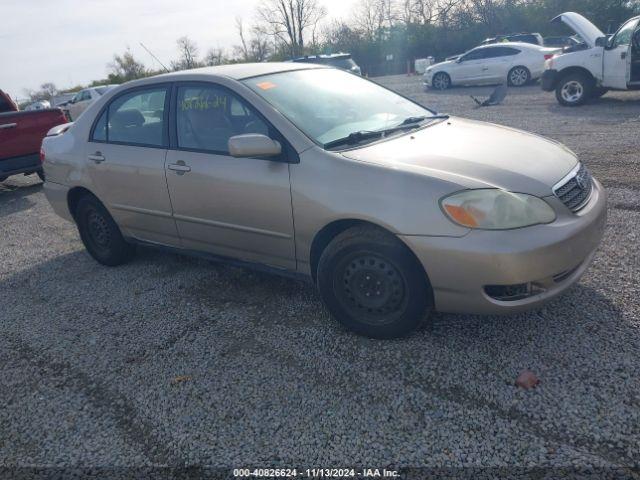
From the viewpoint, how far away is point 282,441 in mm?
2477

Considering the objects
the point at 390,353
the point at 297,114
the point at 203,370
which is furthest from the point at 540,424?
the point at 297,114

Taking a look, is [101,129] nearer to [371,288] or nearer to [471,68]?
[371,288]

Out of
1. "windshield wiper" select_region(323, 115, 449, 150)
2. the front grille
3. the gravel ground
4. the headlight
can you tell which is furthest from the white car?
the headlight

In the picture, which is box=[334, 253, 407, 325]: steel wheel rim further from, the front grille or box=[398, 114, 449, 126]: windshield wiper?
box=[398, 114, 449, 126]: windshield wiper

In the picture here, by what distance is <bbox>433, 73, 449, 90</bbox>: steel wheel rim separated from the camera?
19.4 meters

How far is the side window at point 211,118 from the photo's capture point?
11.8ft

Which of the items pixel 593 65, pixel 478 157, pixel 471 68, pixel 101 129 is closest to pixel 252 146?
pixel 478 157

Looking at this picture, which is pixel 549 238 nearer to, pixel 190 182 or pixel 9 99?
pixel 190 182

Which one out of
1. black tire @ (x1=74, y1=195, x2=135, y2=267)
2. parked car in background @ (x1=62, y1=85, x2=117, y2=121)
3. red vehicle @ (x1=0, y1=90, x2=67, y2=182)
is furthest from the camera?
parked car in background @ (x1=62, y1=85, x2=117, y2=121)

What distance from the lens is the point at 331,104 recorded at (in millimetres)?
3754

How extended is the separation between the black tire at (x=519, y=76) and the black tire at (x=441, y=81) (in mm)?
2490

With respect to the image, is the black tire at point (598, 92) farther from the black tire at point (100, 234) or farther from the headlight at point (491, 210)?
the black tire at point (100, 234)

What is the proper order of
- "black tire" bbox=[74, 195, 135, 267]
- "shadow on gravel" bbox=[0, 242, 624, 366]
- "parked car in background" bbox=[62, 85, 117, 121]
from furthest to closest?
"parked car in background" bbox=[62, 85, 117, 121] → "black tire" bbox=[74, 195, 135, 267] → "shadow on gravel" bbox=[0, 242, 624, 366]

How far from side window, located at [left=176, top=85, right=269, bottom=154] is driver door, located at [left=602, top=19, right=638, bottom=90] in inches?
395
